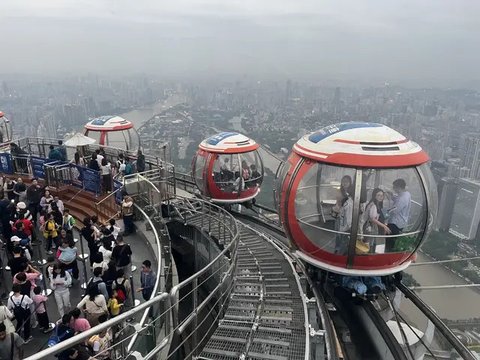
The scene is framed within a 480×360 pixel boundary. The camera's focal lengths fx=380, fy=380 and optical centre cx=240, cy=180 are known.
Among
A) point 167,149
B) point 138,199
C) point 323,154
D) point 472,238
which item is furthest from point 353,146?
point 472,238

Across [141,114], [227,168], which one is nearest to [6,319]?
[227,168]

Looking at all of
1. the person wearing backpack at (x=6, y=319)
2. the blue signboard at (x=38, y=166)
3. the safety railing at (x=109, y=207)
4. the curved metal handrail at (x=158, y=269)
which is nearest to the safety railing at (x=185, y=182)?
the safety railing at (x=109, y=207)

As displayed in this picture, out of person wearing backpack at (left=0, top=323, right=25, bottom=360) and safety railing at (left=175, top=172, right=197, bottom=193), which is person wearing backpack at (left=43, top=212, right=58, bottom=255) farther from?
safety railing at (left=175, top=172, right=197, bottom=193)

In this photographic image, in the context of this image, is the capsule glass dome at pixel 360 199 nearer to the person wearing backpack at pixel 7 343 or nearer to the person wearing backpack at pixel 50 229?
the person wearing backpack at pixel 7 343

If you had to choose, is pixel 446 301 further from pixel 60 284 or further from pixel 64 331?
pixel 64 331

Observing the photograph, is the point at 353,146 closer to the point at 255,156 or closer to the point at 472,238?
the point at 255,156
